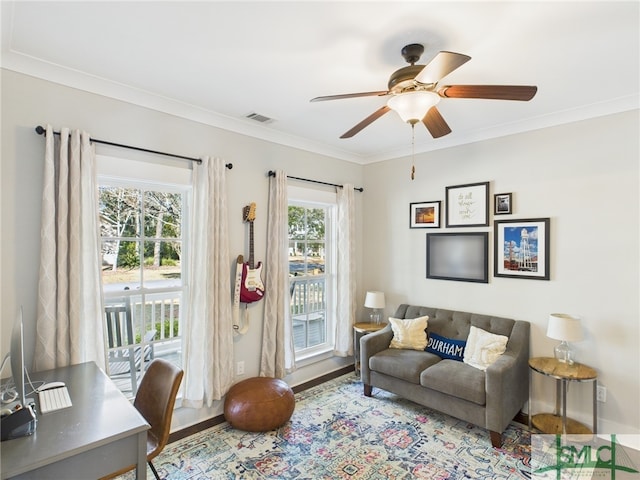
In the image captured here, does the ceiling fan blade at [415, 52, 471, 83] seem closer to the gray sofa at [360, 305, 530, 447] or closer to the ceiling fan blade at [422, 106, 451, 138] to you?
the ceiling fan blade at [422, 106, 451, 138]

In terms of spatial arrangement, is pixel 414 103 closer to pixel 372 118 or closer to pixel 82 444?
pixel 372 118

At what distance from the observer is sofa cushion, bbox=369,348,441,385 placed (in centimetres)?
302

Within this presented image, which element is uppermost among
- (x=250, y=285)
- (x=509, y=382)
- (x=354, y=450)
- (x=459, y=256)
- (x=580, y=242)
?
(x=580, y=242)

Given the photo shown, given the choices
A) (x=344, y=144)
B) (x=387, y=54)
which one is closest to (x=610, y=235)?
(x=387, y=54)

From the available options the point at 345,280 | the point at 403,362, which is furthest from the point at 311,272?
the point at 403,362

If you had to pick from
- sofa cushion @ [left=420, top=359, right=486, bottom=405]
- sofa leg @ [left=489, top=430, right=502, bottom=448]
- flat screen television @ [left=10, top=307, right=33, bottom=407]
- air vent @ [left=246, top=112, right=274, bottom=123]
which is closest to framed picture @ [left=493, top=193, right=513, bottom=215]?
sofa cushion @ [left=420, top=359, right=486, bottom=405]

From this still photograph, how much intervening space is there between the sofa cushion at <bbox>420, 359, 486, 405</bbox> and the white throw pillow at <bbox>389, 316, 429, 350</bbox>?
397 millimetres

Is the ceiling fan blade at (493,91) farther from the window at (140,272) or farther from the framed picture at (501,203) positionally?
the window at (140,272)

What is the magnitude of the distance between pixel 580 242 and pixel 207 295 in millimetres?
3028

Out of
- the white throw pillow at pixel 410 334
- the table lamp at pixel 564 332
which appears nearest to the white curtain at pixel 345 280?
the white throw pillow at pixel 410 334

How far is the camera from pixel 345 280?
4004mm

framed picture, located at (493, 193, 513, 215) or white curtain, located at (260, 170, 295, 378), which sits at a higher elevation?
framed picture, located at (493, 193, 513, 215)

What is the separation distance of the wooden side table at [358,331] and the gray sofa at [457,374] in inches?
6.7

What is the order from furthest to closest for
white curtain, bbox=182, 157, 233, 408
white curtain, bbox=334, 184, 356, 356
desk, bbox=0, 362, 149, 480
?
1. white curtain, bbox=334, 184, 356, 356
2. white curtain, bbox=182, 157, 233, 408
3. desk, bbox=0, 362, 149, 480
